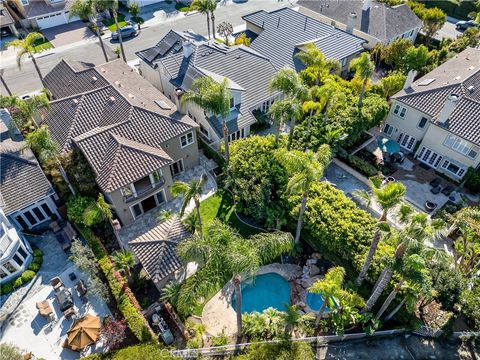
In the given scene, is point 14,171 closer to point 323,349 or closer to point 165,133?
point 165,133

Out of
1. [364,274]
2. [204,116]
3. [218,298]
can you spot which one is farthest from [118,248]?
[364,274]

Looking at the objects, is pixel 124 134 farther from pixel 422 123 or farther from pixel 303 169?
pixel 422 123

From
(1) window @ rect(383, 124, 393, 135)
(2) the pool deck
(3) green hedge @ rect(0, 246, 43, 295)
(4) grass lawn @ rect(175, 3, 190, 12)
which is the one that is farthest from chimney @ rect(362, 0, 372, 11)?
(3) green hedge @ rect(0, 246, 43, 295)

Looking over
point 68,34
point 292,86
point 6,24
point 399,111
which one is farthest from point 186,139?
point 6,24

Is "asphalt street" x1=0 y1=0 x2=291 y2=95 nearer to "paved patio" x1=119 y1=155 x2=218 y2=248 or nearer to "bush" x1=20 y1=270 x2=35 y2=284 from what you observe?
"paved patio" x1=119 y1=155 x2=218 y2=248

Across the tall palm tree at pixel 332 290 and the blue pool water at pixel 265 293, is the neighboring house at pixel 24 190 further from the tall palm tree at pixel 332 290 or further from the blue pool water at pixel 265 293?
the tall palm tree at pixel 332 290

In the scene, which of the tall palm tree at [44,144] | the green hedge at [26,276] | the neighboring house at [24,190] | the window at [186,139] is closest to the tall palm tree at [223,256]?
the window at [186,139]

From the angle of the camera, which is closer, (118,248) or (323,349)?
(323,349)
